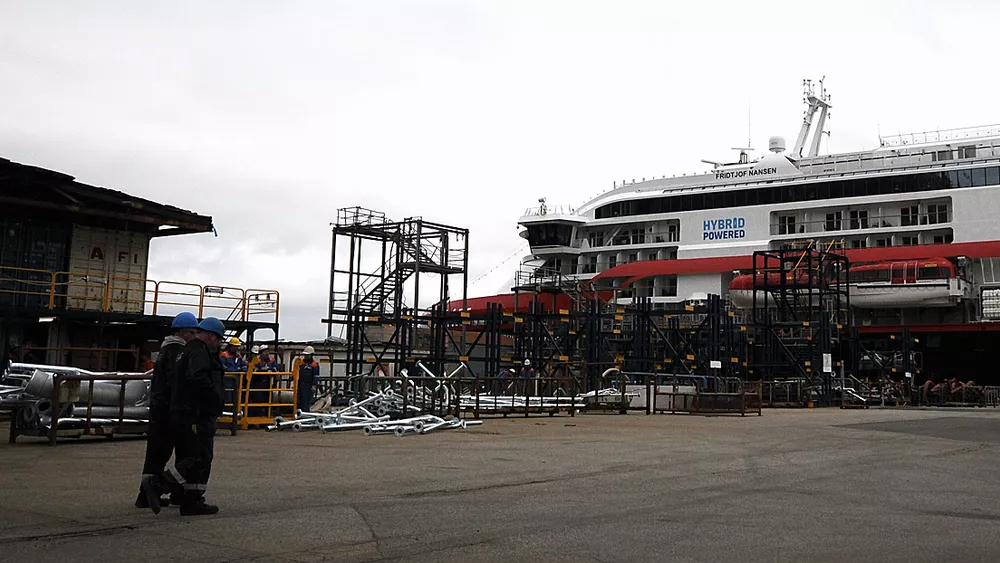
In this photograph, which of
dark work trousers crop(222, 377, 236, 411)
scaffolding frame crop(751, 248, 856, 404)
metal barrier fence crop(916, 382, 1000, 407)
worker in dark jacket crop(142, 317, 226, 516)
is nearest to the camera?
worker in dark jacket crop(142, 317, 226, 516)

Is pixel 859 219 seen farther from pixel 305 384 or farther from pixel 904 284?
pixel 305 384

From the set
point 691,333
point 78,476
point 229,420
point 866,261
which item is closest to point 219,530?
point 78,476

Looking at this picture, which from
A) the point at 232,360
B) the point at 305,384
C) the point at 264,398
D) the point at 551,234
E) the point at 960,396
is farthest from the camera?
the point at 551,234

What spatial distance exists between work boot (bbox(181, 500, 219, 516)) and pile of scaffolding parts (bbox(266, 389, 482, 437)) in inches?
331

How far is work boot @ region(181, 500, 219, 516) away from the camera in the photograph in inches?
259

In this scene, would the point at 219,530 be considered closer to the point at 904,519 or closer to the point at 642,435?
the point at 904,519

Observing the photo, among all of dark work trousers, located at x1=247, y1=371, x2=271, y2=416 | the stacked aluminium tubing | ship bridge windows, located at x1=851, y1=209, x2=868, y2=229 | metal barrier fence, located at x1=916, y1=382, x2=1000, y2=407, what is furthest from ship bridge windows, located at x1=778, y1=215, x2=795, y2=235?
the stacked aluminium tubing

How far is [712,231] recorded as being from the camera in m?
55.4

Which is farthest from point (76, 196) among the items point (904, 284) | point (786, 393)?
point (904, 284)

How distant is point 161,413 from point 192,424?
24 centimetres

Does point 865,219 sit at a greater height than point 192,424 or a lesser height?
greater

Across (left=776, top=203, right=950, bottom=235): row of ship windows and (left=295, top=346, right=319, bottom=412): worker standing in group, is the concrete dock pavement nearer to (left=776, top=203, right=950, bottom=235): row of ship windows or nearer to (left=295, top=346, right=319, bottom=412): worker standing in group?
(left=295, top=346, right=319, bottom=412): worker standing in group

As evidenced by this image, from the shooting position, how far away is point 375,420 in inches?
632

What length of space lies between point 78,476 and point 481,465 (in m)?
4.15
